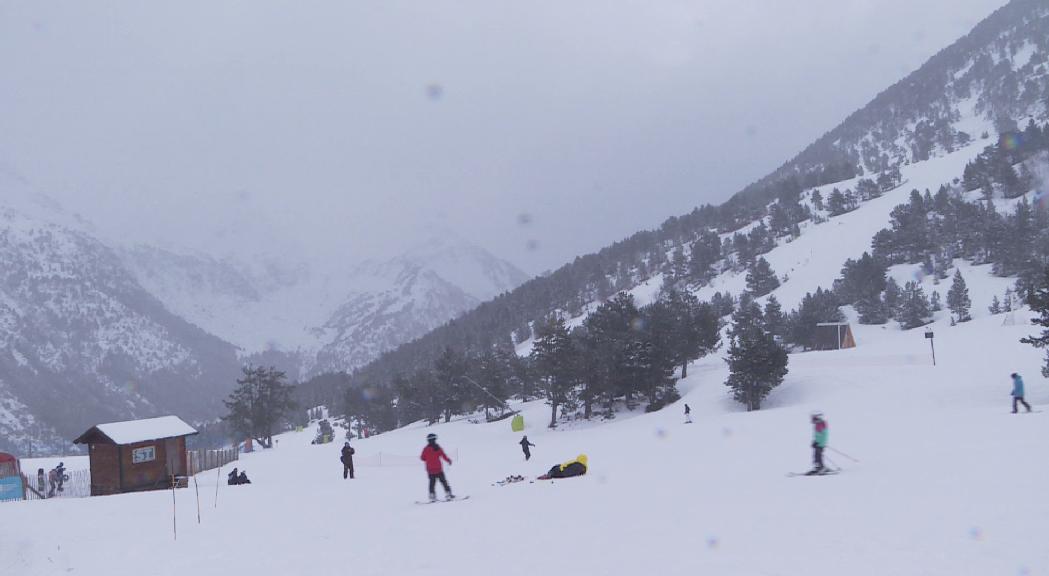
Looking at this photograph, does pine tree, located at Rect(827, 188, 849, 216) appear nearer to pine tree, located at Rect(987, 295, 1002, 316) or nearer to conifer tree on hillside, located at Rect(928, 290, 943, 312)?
conifer tree on hillside, located at Rect(928, 290, 943, 312)

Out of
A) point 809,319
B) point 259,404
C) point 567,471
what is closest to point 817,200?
point 809,319

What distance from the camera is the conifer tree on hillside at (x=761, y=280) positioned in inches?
4513

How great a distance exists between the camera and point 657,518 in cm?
1153

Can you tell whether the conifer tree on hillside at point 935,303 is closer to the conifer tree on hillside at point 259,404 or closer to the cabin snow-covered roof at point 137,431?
the conifer tree on hillside at point 259,404

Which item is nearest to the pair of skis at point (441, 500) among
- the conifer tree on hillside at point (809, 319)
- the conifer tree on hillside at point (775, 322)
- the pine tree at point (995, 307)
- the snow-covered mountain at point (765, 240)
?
the conifer tree on hillside at point (809, 319)

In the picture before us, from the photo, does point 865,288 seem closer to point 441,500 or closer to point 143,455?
point 143,455

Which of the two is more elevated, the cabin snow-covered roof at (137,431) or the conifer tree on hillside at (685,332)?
the conifer tree on hillside at (685,332)

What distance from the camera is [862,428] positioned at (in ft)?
79.3

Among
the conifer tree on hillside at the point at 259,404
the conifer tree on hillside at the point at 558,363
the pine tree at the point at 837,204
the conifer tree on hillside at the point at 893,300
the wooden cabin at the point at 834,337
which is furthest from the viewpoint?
the pine tree at the point at 837,204

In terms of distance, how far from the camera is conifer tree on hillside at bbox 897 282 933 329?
7619cm

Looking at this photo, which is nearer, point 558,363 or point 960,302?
point 558,363

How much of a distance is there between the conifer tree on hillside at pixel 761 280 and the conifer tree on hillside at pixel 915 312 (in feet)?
116

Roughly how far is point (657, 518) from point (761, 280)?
11228cm

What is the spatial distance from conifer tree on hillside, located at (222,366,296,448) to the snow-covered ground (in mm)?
53426
